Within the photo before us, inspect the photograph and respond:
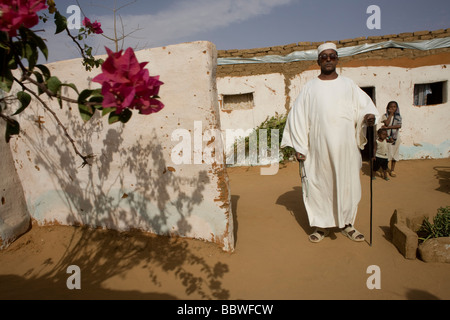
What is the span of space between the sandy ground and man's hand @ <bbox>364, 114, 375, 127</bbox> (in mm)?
1350

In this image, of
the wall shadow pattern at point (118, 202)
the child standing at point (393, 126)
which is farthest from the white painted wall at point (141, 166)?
the child standing at point (393, 126)

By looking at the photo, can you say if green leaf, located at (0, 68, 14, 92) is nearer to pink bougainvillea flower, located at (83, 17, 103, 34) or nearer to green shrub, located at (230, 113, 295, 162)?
pink bougainvillea flower, located at (83, 17, 103, 34)

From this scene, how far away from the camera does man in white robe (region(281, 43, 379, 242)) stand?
316 cm

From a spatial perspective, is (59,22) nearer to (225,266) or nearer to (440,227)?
(225,266)

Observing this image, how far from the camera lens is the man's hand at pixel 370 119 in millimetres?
3094

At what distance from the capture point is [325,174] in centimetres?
325

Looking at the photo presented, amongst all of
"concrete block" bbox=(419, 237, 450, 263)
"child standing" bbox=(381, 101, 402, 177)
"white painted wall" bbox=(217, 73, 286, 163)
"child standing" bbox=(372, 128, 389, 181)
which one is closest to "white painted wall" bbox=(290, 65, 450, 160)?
"child standing" bbox=(381, 101, 402, 177)

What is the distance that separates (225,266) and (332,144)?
1.75 m

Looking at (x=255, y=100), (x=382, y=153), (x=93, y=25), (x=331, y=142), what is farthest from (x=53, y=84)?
(x=255, y=100)

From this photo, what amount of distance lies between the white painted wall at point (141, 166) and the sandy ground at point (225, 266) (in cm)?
23

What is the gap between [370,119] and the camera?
3100 mm

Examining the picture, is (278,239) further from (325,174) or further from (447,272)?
(447,272)

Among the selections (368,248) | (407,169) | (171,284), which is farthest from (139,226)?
(407,169)

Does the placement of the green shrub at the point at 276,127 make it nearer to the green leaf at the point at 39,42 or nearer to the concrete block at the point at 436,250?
the concrete block at the point at 436,250
